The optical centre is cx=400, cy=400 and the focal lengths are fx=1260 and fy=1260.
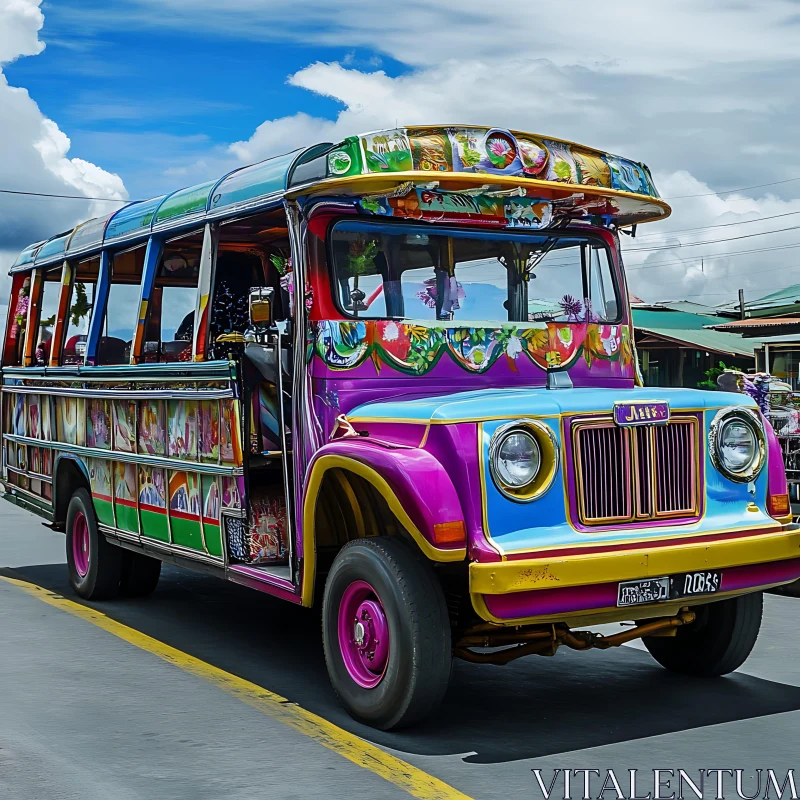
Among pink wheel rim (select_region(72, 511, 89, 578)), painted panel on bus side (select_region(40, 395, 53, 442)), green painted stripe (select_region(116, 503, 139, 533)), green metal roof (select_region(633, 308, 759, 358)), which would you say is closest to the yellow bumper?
green painted stripe (select_region(116, 503, 139, 533))

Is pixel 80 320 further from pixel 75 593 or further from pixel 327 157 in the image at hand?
pixel 327 157

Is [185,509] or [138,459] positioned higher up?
[138,459]

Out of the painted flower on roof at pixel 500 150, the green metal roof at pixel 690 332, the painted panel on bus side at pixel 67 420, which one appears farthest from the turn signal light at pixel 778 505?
the green metal roof at pixel 690 332

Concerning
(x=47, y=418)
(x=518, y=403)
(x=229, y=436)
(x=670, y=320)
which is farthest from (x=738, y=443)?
(x=670, y=320)

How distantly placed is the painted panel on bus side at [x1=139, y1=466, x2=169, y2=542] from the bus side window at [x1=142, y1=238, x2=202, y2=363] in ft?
2.38

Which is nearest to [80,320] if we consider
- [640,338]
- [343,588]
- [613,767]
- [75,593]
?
[75,593]

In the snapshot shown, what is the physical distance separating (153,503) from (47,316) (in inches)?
105

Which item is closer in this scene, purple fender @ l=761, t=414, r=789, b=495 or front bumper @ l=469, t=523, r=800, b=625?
front bumper @ l=469, t=523, r=800, b=625

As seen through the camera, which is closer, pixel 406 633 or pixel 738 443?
pixel 406 633

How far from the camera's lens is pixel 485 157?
620 centimetres

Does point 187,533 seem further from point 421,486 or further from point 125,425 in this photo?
point 421,486

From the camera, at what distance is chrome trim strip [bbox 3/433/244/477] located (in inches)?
271

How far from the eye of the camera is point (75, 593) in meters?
9.36

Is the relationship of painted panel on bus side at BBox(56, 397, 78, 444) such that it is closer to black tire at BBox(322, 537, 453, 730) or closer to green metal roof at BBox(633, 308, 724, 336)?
black tire at BBox(322, 537, 453, 730)
